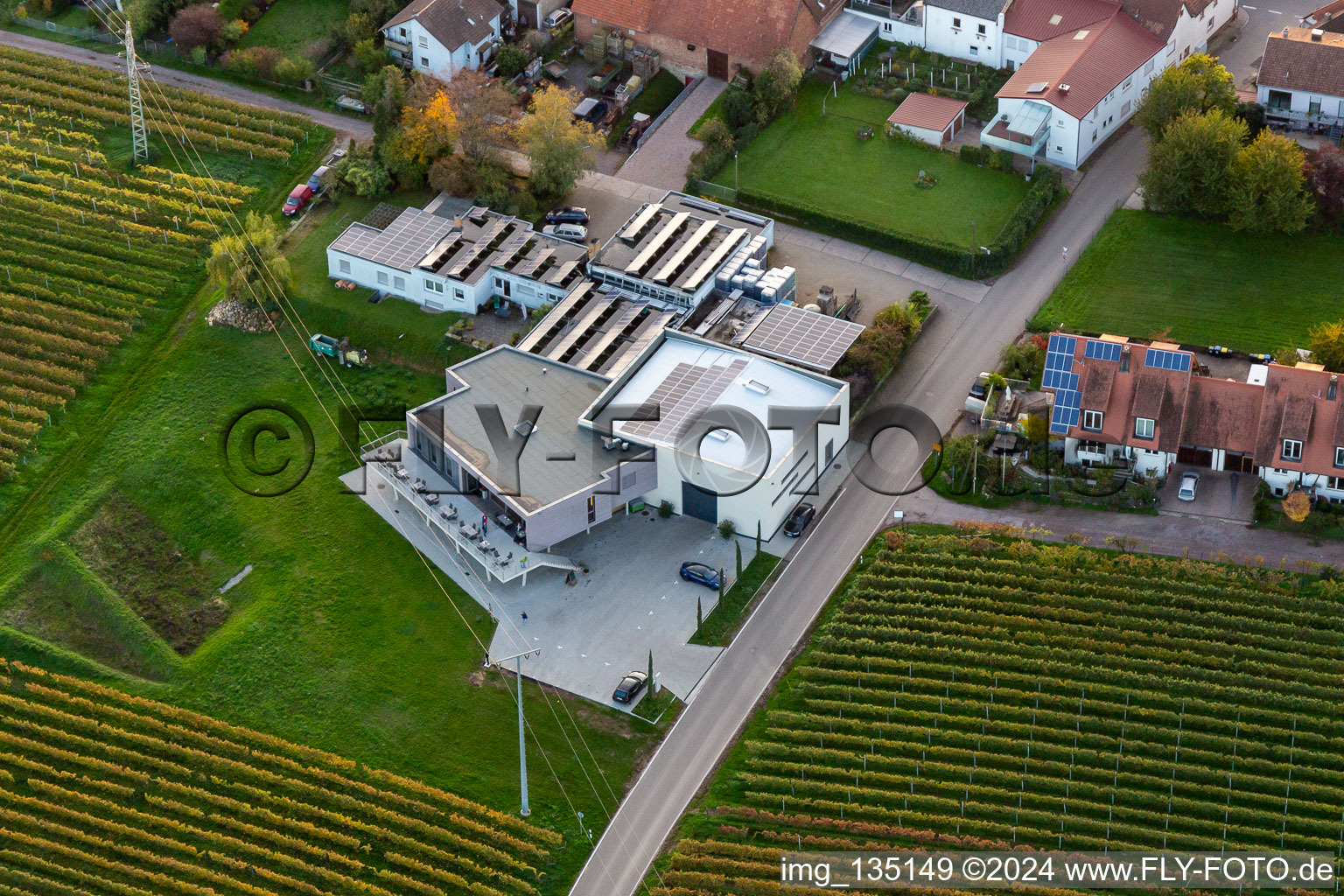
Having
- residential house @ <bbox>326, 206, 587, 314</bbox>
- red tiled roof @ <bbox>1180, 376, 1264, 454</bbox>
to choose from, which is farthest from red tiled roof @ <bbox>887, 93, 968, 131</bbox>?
red tiled roof @ <bbox>1180, 376, 1264, 454</bbox>

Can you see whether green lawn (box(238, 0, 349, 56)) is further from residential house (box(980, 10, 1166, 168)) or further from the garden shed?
residential house (box(980, 10, 1166, 168))

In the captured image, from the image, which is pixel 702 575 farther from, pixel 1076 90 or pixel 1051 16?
pixel 1051 16

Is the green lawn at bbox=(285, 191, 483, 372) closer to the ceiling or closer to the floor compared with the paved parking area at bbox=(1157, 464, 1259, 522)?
closer to the ceiling

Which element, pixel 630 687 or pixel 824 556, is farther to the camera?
pixel 824 556

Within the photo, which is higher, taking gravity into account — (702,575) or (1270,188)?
(1270,188)

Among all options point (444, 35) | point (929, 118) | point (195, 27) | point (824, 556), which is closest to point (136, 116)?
point (195, 27)

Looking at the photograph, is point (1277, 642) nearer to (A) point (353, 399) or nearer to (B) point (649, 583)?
(B) point (649, 583)

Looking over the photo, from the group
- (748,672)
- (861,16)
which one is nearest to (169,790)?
(748,672)
